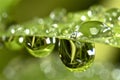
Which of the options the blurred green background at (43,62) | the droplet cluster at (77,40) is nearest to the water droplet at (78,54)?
the droplet cluster at (77,40)

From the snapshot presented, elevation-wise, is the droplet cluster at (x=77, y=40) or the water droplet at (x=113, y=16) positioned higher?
the water droplet at (x=113, y=16)

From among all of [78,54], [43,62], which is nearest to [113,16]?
[78,54]

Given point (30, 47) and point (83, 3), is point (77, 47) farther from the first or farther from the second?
point (83, 3)

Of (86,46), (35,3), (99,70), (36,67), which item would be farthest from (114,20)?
(35,3)

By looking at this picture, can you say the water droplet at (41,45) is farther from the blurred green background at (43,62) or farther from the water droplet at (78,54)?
the blurred green background at (43,62)

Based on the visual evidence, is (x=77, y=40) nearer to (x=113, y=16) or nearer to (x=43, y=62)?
(x=113, y=16)
